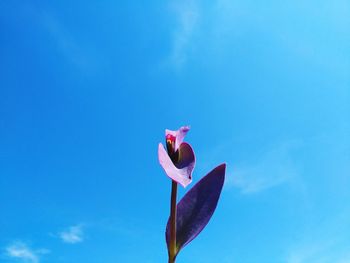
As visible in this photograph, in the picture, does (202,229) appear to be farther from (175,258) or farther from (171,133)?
(171,133)

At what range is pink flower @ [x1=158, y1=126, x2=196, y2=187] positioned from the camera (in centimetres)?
64

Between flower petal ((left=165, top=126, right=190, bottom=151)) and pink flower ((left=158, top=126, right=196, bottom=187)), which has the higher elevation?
flower petal ((left=165, top=126, right=190, bottom=151))

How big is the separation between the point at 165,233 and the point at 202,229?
0.25ft

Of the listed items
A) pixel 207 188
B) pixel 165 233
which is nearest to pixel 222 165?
pixel 207 188

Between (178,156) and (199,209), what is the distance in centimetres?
12

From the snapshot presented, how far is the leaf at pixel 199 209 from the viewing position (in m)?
0.75

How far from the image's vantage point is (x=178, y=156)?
0.73m

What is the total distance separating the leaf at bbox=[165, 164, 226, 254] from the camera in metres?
0.75

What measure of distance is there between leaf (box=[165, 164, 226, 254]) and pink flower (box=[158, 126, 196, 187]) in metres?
0.07

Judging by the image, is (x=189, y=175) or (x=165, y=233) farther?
(x=165, y=233)

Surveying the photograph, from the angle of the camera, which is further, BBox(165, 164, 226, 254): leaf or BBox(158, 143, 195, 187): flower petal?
BBox(165, 164, 226, 254): leaf

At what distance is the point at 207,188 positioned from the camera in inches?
29.8

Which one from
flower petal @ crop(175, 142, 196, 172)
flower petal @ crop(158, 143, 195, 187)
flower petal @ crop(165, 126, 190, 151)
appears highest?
flower petal @ crop(165, 126, 190, 151)

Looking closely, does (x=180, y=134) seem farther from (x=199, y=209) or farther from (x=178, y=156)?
(x=199, y=209)
